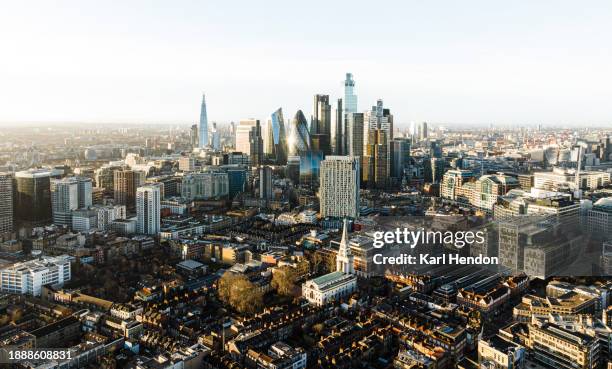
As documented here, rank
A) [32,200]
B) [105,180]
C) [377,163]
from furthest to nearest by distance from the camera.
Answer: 1. [377,163]
2. [105,180]
3. [32,200]

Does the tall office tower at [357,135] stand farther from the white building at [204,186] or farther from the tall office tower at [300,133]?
the white building at [204,186]

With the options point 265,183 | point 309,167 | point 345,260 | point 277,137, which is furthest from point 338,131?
point 345,260

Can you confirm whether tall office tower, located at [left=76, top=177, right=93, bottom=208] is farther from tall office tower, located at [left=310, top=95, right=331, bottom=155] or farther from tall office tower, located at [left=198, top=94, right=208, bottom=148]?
tall office tower, located at [left=198, top=94, right=208, bottom=148]

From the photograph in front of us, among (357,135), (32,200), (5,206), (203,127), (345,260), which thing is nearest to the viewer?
(345,260)

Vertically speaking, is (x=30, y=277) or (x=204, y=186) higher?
(x=204, y=186)

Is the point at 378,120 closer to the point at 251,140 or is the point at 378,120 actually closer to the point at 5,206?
the point at 251,140

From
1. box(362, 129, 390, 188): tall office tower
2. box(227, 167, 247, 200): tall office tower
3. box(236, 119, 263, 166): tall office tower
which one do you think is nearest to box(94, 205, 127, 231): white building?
box(227, 167, 247, 200): tall office tower
